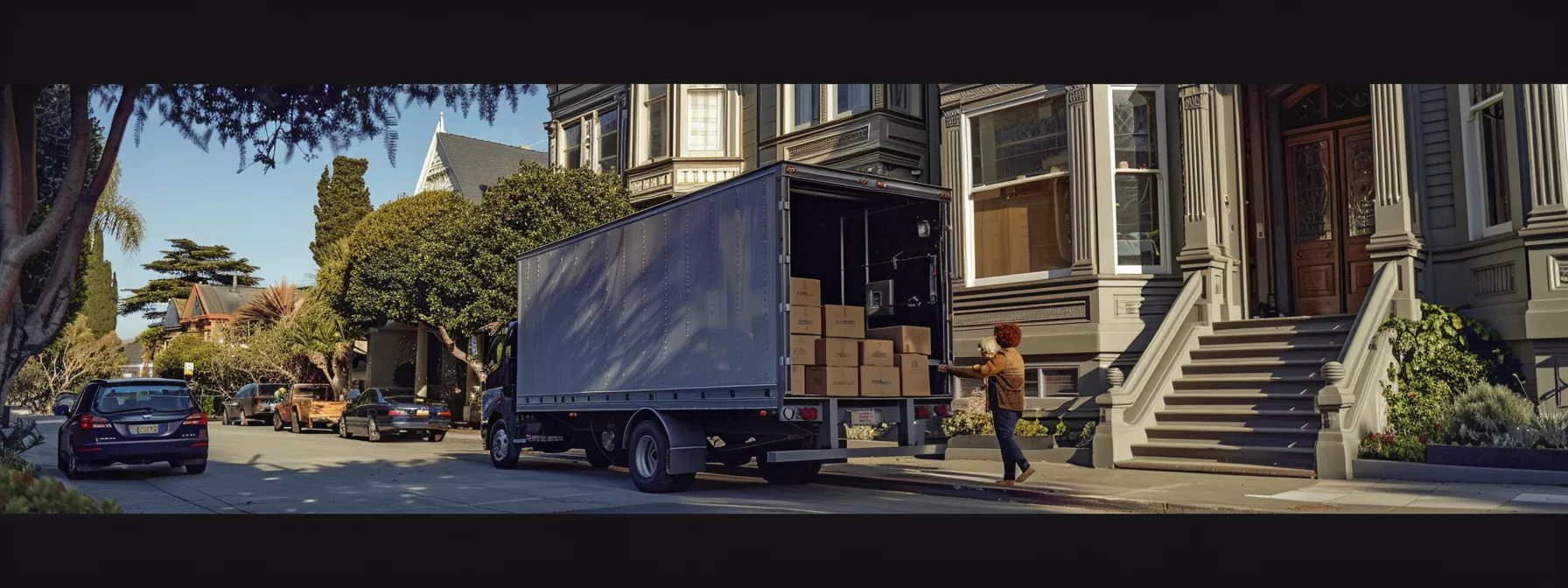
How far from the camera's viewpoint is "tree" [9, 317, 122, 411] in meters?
35.7

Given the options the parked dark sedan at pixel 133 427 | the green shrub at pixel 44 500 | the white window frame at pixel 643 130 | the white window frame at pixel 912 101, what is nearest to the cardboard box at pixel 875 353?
the green shrub at pixel 44 500

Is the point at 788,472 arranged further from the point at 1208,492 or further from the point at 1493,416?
the point at 1493,416

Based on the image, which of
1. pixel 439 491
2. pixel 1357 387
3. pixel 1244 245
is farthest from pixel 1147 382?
pixel 439 491

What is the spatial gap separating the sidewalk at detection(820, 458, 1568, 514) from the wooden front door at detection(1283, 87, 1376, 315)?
15.9 feet

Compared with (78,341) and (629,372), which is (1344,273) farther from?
(78,341)

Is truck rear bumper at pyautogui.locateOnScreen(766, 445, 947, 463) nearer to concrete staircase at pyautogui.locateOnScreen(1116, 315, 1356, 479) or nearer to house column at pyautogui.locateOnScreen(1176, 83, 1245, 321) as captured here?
concrete staircase at pyautogui.locateOnScreen(1116, 315, 1356, 479)

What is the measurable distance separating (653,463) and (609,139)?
15.7 metres

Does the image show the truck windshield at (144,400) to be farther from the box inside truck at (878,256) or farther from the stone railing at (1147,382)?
the stone railing at (1147,382)

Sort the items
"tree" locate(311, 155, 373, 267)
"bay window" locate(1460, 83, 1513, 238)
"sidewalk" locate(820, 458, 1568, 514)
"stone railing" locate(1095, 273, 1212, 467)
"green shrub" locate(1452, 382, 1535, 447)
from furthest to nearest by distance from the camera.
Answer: "tree" locate(311, 155, 373, 267) → "stone railing" locate(1095, 273, 1212, 467) → "bay window" locate(1460, 83, 1513, 238) → "green shrub" locate(1452, 382, 1535, 447) → "sidewalk" locate(820, 458, 1568, 514)

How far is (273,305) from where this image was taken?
37.5 meters

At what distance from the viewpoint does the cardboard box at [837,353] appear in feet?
36.7

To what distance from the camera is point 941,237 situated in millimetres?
12594

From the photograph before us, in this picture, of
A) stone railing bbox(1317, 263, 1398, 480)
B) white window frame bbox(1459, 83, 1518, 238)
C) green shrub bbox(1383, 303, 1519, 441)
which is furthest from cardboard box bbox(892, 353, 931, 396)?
white window frame bbox(1459, 83, 1518, 238)
